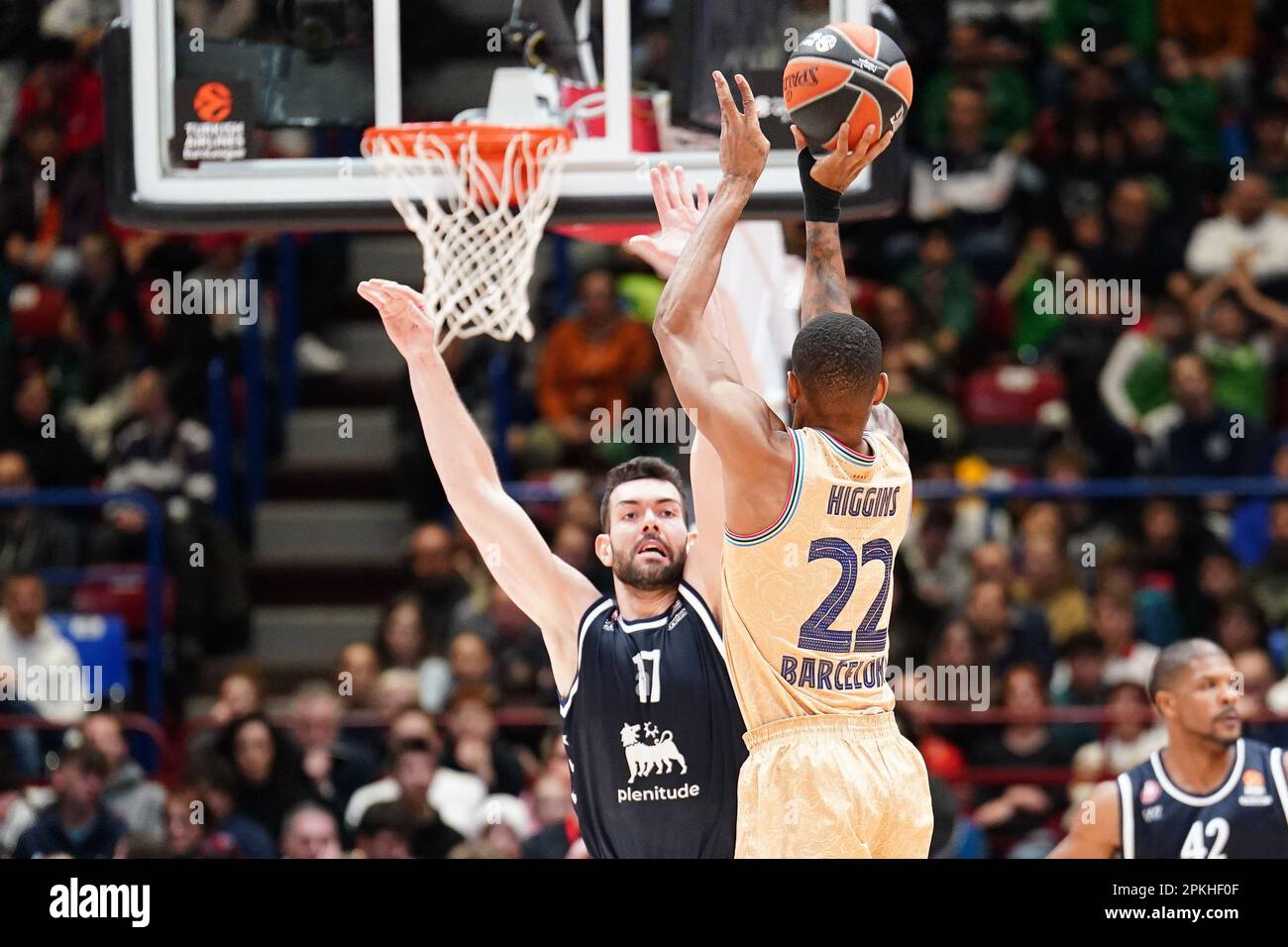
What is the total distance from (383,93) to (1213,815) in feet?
10.5

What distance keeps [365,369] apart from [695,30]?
6.19 metres

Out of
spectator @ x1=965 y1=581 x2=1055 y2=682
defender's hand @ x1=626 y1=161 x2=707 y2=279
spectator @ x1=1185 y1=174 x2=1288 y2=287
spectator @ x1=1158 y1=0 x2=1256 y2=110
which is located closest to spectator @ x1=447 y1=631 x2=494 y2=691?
spectator @ x1=965 y1=581 x2=1055 y2=682

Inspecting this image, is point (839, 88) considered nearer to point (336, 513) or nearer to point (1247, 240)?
point (1247, 240)

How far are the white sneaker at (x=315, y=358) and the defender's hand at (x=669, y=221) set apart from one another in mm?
6960

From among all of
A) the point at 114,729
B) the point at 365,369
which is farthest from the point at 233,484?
the point at 114,729

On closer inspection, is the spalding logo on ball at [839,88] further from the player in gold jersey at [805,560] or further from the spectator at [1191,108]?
the spectator at [1191,108]

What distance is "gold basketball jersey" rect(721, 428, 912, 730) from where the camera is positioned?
5082 millimetres

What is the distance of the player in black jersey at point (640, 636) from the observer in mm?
5723

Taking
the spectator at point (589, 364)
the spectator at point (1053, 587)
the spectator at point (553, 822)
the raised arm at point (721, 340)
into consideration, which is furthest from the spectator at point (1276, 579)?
the raised arm at point (721, 340)

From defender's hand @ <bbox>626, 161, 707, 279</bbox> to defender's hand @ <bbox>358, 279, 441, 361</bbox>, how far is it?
0.56 m

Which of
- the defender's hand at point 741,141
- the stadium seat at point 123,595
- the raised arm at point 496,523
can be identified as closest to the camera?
the defender's hand at point 741,141

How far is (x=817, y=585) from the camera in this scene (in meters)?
5.11

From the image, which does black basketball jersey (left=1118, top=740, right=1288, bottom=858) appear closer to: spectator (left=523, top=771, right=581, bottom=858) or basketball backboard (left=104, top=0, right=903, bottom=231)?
basketball backboard (left=104, top=0, right=903, bottom=231)

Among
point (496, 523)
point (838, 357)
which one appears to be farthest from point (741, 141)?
point (496, 523)
